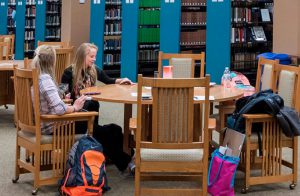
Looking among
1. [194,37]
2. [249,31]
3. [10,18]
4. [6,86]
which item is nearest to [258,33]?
[249,31]

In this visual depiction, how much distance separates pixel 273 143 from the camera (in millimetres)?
4230

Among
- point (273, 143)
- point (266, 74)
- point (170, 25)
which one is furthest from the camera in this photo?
point (170, 25)

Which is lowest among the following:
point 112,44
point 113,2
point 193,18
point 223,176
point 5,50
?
point 223,176

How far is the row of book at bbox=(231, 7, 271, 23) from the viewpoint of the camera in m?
10.0

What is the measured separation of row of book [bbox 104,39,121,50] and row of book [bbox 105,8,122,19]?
48 cm

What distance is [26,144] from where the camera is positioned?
4.10m

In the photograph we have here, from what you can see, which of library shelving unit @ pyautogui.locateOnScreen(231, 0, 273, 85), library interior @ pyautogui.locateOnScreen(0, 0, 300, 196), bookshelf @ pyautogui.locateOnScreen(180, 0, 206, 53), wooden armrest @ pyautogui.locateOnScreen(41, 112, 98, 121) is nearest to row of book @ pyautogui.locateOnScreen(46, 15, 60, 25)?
bookshelf @ pyautogui.locateOnScreen(180, 0, 206, 53)

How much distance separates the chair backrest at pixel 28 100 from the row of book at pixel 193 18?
6523 millimetres

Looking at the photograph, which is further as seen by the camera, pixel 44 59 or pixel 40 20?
pixel 40 20

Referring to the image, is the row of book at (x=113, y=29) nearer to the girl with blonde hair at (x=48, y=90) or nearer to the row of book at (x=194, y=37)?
the row of book at (x=194, y=37)

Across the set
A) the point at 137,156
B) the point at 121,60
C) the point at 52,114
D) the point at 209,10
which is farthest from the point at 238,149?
the point at 121,60

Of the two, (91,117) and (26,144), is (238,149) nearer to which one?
(91,117)

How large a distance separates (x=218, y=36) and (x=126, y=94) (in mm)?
5872

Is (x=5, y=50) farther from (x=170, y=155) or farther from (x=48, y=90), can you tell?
(x=170, y=155)
